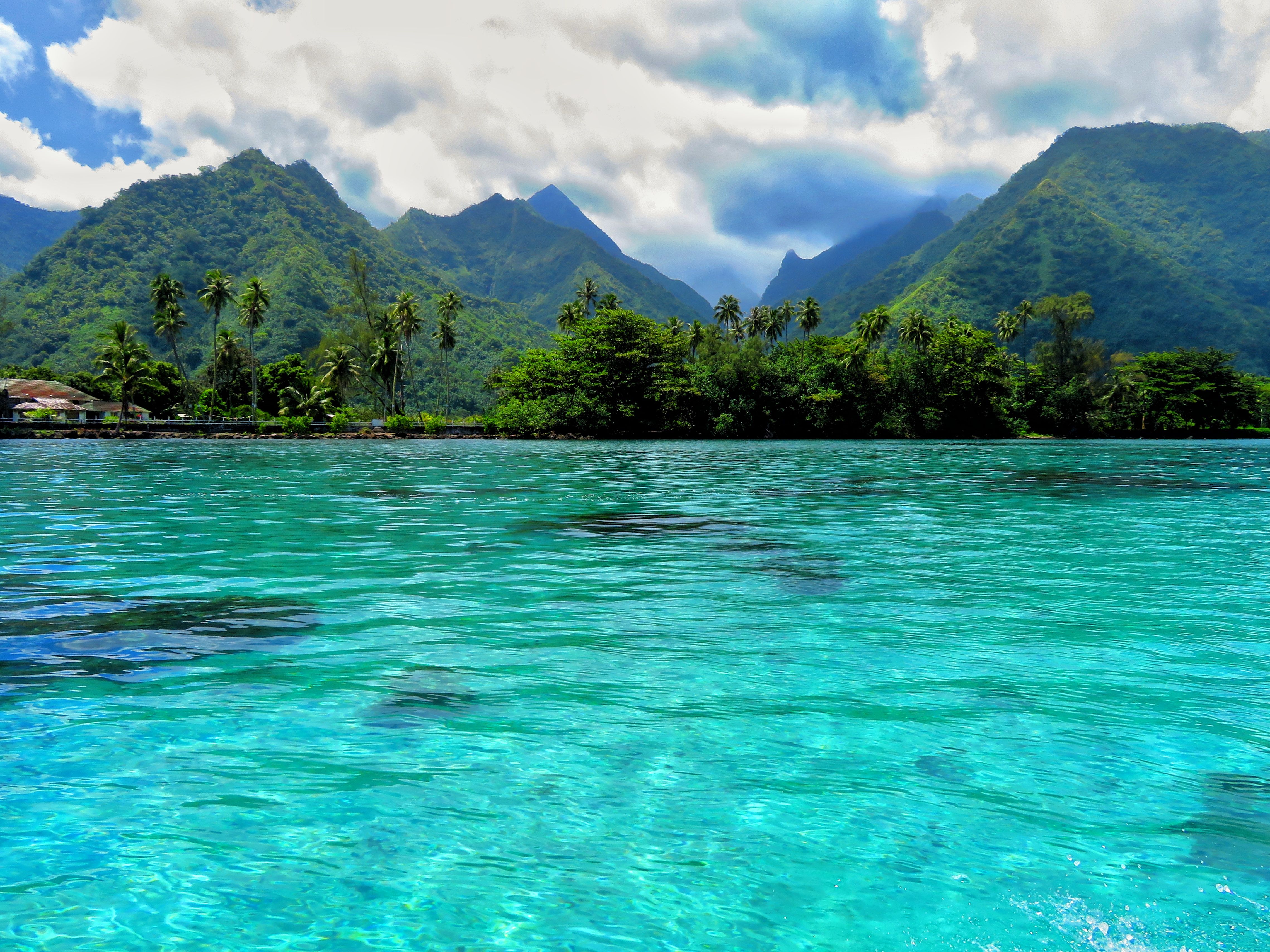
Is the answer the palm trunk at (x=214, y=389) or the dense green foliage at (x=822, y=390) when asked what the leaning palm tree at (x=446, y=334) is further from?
the palm trunk at (x=214, y=389)

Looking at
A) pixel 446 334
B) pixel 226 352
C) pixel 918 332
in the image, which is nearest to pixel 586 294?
pixel 446 334

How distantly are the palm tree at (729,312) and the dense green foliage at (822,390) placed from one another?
58.9 ft

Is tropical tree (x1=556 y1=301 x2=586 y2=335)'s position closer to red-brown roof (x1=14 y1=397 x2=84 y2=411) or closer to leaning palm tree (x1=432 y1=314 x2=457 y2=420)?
leaning palm tree (x1=432 y1=314 x2=457 y2=420)

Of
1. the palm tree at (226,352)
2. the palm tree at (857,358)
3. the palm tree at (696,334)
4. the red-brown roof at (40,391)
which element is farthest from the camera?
the palm tree at (696,334)

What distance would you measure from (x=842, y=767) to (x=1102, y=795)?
1447 mm

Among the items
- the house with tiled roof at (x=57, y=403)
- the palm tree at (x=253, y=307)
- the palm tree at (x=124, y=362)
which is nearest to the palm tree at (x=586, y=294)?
the palm tree at (x=253, y=307)

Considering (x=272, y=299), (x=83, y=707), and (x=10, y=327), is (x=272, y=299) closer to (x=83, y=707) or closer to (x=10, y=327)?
(x=10, y=327)

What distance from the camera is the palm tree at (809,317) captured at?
112938 mm

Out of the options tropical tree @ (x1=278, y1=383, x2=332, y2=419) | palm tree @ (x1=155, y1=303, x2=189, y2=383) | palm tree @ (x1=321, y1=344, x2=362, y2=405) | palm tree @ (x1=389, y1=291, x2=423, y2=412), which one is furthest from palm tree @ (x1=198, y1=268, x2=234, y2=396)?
palm tree @ (x1=389, y1=291, x2=423, y2=412)

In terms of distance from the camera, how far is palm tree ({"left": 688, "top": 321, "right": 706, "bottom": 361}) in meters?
113

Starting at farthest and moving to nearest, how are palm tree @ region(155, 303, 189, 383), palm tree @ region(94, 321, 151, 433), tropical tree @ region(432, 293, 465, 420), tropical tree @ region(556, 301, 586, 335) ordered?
tropical tree @ region(556, 301, 586, 335), tropical tree @ region(432, 293, 465, 420), palm tree @ region(155, 303, 189, 383), palm tree @ region(94, 321, 151, 433)

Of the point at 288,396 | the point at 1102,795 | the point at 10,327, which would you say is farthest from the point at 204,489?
the point at 10,327

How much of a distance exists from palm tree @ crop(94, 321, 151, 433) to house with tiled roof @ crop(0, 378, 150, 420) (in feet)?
7.93

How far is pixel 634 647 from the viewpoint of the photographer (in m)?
7.51
